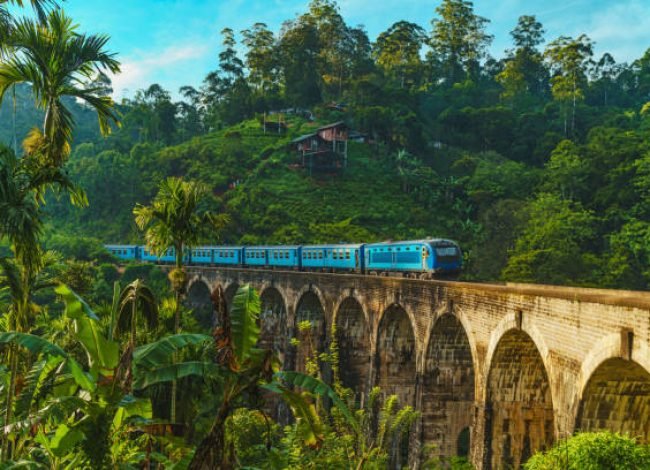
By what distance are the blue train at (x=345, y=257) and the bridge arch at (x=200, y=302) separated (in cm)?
293

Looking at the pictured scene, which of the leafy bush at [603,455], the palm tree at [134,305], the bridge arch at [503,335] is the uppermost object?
the palm tree at [134,305]

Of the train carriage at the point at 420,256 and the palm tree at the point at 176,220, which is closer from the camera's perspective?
the palm tree at the point at 176,220

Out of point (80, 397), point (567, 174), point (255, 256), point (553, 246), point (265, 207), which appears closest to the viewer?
→ point (80, 397)

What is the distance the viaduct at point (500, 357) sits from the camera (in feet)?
39.4

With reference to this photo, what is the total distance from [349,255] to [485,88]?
69.9m

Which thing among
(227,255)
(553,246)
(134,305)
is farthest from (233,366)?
(227,255)

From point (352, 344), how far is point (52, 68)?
23.1m

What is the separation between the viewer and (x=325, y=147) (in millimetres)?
70875

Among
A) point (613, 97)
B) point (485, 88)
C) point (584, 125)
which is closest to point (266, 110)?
point (485, 88)

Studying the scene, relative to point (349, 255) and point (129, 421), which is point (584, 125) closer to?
point (349, 255)

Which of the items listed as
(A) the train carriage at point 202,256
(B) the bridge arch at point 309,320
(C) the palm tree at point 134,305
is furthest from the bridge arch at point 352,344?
(A) the train carriage at point 202,256

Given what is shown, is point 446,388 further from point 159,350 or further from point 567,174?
point 567,174

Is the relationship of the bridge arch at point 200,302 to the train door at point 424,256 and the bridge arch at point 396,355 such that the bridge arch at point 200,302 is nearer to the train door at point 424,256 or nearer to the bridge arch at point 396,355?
the train door at point 424,256

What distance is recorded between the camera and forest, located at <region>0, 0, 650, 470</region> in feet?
28.2
